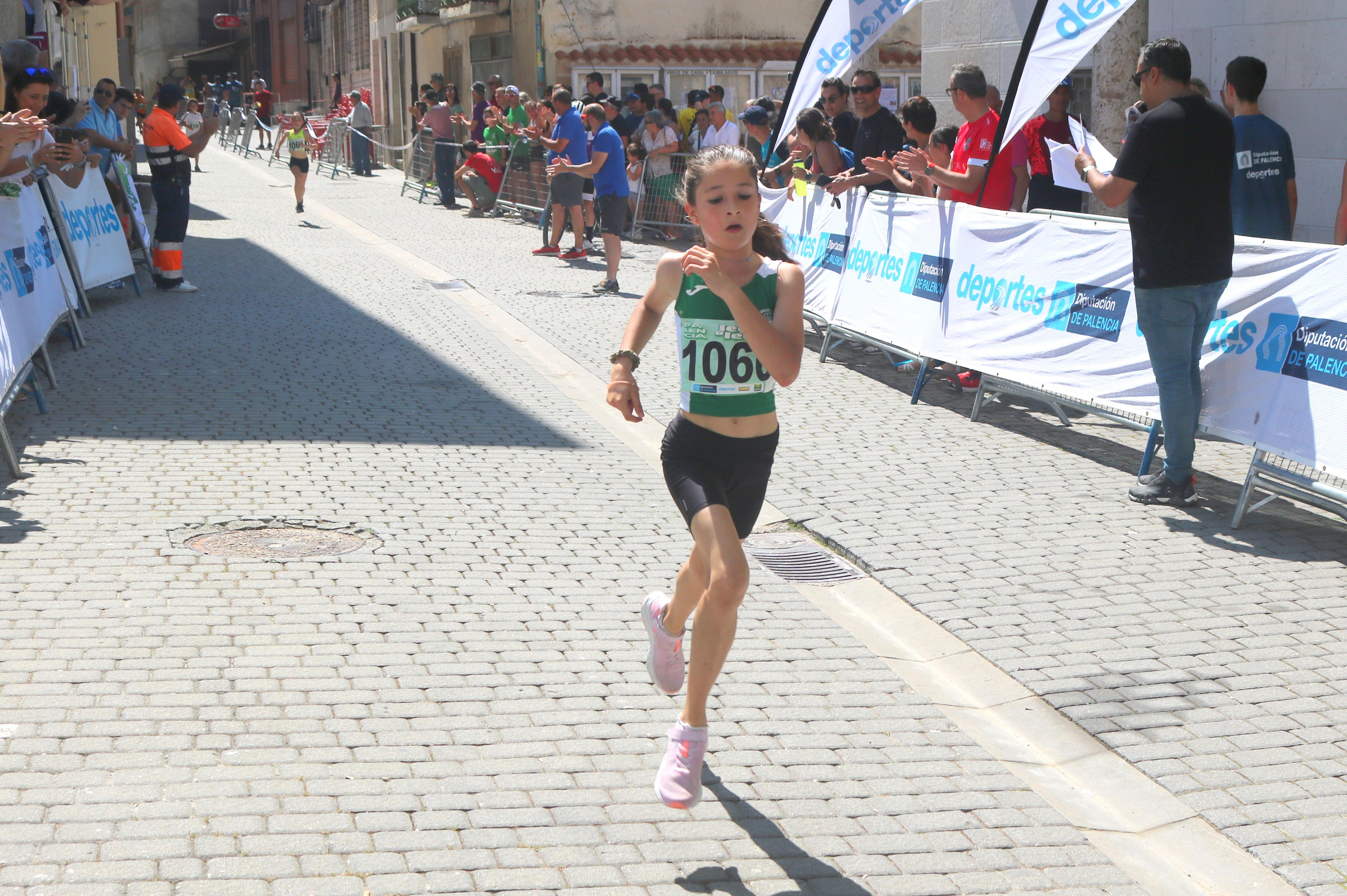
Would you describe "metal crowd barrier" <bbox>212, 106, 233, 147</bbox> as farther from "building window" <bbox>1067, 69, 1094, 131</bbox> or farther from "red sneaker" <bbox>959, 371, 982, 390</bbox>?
"red sneaker" <bbox>959, 371, 982, 390</bbox>

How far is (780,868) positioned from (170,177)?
39.9ft

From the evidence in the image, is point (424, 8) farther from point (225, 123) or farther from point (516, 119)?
point (225, 123)

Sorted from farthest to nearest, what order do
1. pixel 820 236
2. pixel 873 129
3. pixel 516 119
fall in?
pixel 516 119 < pixel 873 129 < pixel 820 236

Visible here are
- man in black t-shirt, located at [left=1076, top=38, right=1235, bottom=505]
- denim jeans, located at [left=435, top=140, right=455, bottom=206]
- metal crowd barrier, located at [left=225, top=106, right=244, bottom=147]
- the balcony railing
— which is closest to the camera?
man in black t-shirt, located at [left=1076, top=38, right=1235, bottom=505]

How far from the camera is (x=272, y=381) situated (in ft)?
31.9

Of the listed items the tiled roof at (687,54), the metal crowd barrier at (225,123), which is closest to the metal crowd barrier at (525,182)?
the tiled roof at (687,54)

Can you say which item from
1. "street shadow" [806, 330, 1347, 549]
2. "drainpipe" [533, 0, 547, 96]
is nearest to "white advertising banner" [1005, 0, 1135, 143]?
"street shadow" [806, 330, 1347, 549]

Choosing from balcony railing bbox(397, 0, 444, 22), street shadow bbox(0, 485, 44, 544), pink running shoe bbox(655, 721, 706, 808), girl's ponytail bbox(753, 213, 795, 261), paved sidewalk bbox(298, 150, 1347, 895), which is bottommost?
paved sidewalk bbox(298, 150, 1347, 895)

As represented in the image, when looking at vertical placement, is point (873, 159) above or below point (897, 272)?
above

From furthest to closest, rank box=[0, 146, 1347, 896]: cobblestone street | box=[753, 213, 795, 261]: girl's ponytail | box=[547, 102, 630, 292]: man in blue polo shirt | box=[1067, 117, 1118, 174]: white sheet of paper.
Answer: box=[547, 102, 630, 292]: man in blue polo shirt < box=[1067, 117, 1118, 174]: white sheet of paper < box=[753, 213, 795, 261]: girl's ponytail < box=[0, 146, 1347, 896]: cobblestone street

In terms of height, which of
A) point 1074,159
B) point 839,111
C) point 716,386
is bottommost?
point 716,386

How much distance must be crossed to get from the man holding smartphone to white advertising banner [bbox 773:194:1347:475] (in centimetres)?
665

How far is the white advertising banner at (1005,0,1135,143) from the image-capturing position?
9.25m

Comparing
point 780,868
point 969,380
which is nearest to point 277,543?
point 780,868
